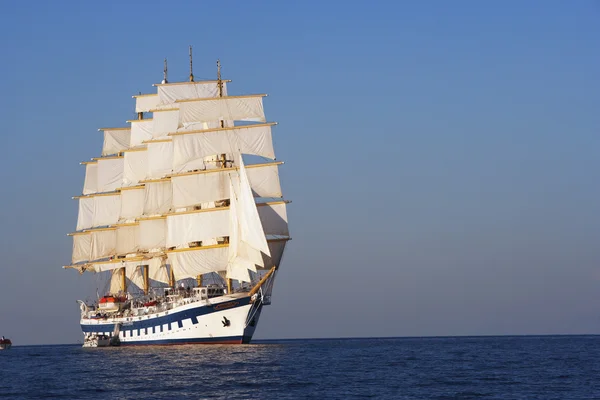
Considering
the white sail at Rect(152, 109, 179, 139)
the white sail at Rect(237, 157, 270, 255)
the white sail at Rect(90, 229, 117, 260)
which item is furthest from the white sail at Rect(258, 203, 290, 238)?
the white sail at Rect(90, 229, 117, 260)

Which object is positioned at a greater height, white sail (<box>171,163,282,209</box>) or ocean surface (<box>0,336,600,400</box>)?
white sail (<box>171,163,282,209</box>)

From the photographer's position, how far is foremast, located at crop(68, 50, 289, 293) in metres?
110

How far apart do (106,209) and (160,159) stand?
58.0ft

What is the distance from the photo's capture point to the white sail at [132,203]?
128 m

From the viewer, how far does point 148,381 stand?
69750mm

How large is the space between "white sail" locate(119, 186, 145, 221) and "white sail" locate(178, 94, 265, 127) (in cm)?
1744

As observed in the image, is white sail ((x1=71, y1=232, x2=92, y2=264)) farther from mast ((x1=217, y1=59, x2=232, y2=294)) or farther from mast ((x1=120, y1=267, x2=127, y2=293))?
A: mast ((x1=217, y1=59, x2=232, y2=294))

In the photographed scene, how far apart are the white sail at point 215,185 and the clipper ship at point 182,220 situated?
0.11 metres

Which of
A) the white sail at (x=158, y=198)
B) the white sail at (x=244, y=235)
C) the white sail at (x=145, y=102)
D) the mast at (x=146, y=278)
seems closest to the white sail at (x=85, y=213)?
the mast at (x=146, y=278)

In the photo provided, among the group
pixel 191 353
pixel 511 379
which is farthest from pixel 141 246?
pixel 511 379

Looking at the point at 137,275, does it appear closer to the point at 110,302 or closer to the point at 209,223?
the point at 110,302

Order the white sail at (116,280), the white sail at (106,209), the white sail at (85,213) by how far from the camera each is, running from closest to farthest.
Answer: the white sail at (116,280) < the white sail at (106,209) < the white sail at (85,213)

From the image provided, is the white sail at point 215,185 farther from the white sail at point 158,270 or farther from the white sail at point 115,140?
the white sail at point 115,140

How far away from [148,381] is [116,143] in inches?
2906
